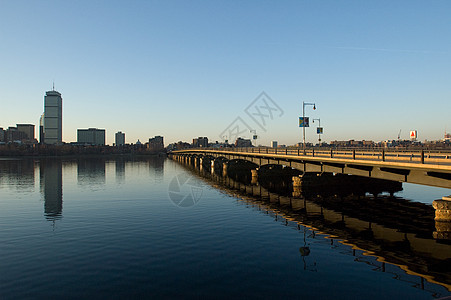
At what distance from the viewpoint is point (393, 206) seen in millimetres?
36375

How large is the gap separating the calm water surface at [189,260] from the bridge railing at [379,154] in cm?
1083

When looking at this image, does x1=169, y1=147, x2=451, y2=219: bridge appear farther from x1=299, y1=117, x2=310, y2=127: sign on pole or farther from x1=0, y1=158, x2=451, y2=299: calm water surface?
x1=0, y1=158, x2=451, y2=299: calm water surface

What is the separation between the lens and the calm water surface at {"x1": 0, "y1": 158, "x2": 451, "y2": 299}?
46.8ft

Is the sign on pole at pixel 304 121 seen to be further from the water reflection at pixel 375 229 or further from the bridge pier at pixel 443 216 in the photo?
the bridge pier at pixel 443 216

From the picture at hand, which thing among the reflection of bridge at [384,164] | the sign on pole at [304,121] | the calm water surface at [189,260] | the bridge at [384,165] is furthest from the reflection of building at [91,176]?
the sign on pole at [304,121]

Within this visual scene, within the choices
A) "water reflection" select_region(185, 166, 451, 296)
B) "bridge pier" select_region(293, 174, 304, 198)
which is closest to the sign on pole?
"bridge pier" select_region(293, 174, 304, 198)

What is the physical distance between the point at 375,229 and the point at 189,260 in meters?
16.8

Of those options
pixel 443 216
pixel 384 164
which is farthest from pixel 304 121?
pixel 443 216

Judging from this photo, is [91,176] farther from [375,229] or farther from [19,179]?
[375,229]

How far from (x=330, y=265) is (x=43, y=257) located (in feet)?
58.7

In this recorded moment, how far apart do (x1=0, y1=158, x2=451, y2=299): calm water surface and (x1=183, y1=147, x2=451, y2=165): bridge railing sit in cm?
1083

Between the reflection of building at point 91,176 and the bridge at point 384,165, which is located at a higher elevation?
the bridge at point 384,165

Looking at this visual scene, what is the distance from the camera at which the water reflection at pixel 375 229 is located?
1722cm

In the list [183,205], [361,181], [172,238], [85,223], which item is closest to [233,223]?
[172,238]
